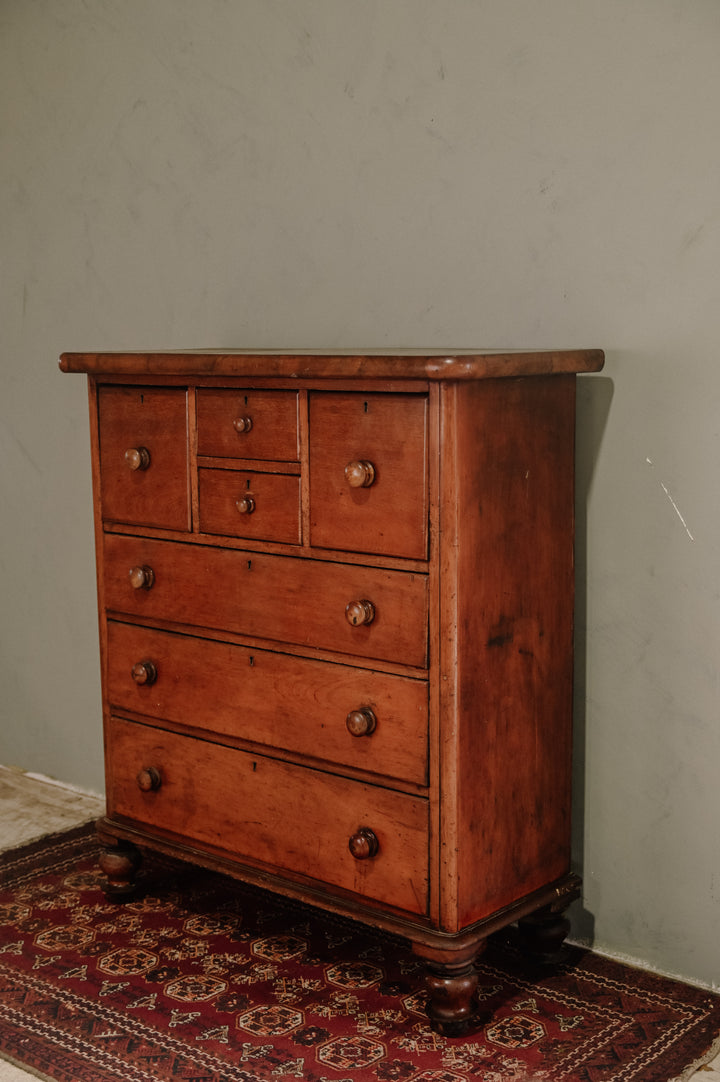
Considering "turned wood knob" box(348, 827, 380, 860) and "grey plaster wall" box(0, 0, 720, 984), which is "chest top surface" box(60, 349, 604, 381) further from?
"turned wood knob" box(348, 827, 380, 860)

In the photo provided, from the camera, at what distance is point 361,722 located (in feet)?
7.82

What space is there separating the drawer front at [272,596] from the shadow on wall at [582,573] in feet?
1.85

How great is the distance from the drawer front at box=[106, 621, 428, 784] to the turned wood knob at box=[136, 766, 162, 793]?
0.42ft

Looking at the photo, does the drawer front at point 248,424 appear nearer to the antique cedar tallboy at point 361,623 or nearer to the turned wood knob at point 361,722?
the antique cedar tallboy at point 361,623

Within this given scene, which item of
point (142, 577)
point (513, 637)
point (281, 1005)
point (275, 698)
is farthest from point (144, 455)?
point (281, 1005)

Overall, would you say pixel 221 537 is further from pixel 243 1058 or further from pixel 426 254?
pixel 243 1058

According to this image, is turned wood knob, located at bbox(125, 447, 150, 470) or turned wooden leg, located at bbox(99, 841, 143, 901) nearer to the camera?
turned wood knob, located at bbox(125, 447, 150, 470)

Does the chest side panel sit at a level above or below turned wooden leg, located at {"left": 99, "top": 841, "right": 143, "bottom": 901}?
above

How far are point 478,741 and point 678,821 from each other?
57cm

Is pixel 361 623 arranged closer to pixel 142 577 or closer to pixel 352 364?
pixel 352 364

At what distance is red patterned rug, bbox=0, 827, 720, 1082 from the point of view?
91.1 inches

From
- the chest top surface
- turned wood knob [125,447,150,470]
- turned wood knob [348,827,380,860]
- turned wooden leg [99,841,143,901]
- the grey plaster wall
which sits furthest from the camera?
turned wooden leg [99,841,143,901]

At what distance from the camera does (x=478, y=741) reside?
2352 millimetres

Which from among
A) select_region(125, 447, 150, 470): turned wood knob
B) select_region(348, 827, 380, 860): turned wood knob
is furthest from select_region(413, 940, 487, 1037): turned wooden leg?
select_region(125, 447, 150, 470): turned wood knob
